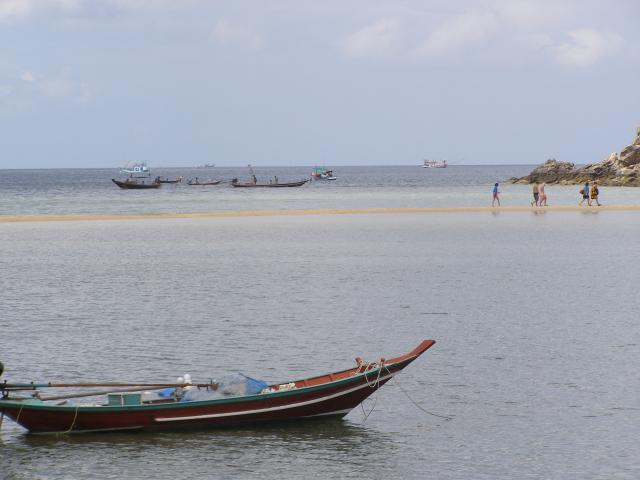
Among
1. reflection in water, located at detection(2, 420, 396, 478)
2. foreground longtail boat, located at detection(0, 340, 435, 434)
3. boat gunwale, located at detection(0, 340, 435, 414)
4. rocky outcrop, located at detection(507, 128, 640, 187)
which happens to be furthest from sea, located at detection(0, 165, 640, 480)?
rocky outcrop, located at detection(507, 128, 640, 187)

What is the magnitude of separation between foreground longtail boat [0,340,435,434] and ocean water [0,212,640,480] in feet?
0.92

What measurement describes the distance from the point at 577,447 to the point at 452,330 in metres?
11.1

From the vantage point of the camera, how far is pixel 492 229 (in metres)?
67.2

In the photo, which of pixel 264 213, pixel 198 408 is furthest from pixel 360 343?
pixel 264 213

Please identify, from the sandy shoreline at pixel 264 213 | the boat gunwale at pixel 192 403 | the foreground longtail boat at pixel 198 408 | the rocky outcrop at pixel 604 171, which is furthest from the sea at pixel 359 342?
the rocky outcrop at pixel 604 171

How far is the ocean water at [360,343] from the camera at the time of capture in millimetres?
17531

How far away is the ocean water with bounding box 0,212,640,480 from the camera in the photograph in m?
17.5

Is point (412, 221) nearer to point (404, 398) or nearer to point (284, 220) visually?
point (284, 220)

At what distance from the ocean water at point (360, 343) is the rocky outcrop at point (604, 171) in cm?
8964

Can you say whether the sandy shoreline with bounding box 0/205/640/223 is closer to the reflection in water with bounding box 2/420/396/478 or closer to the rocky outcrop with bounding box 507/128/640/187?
the rocky outcrop with bounding box 507/128/640/187

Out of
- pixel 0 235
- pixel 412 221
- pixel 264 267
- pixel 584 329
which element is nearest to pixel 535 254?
pixel 264 267

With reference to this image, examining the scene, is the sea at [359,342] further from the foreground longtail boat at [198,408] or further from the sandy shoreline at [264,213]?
the sandy shoreline at [264,213]

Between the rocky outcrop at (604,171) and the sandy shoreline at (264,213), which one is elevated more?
the rocky outcrop at (604,171)

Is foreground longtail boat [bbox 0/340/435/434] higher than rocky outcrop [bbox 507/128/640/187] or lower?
lower
